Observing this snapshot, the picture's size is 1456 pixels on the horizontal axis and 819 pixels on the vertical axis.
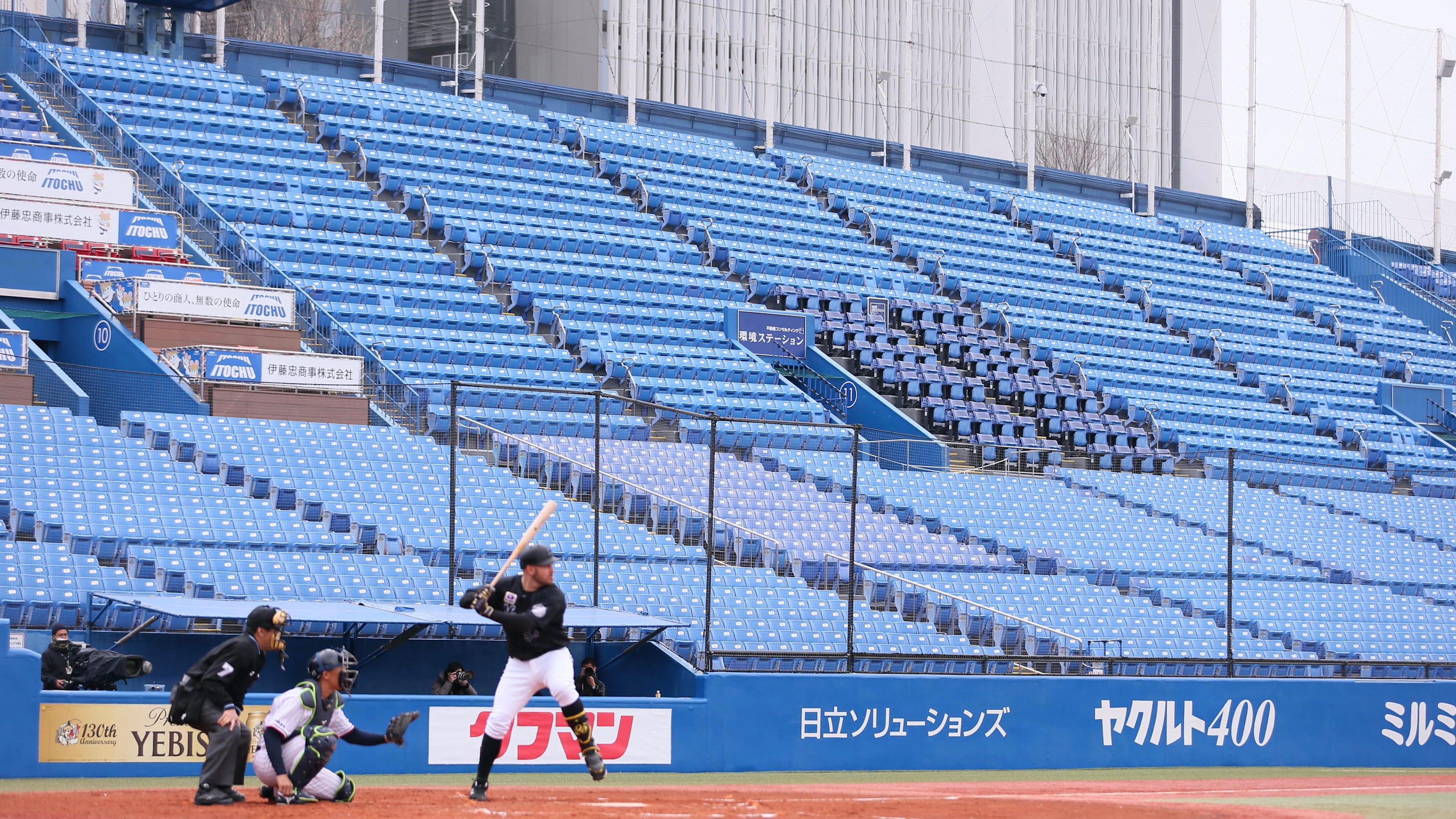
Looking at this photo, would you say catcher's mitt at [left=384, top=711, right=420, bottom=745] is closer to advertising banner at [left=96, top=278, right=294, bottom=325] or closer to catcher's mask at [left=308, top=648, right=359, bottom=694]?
catcher's mask at [left=308, top=648, right=359, bottom=694]

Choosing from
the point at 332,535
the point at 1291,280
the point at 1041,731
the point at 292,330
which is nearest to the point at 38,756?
the point at 332,535

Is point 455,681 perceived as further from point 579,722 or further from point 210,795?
point 210,795

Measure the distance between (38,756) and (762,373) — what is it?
59.4 feet

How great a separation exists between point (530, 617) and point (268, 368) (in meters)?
13.3

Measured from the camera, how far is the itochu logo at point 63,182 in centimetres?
2592

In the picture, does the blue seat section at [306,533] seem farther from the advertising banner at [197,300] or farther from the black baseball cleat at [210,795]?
the black baseball cleat at [210,795]

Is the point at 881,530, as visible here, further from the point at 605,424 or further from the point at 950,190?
the point at 950,190

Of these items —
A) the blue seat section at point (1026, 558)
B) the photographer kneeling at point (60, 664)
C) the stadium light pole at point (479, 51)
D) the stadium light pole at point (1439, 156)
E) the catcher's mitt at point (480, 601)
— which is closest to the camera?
the catcher's mitt at point (480, 601)

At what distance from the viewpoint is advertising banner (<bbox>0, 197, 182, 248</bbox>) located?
2519 centimetres

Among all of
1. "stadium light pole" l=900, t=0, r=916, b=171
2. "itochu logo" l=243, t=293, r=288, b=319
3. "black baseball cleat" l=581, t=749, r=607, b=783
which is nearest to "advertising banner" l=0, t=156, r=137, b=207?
"itochu logo" l=243, t=293, r=288, b=319

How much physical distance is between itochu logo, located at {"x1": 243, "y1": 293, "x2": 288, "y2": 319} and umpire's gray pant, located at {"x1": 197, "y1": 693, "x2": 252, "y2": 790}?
1457 centimetres

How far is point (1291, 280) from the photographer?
4472 cm

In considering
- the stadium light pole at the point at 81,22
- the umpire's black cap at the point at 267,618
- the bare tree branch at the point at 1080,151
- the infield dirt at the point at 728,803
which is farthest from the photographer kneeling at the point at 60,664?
the bare tree branch at the point at 1080,151

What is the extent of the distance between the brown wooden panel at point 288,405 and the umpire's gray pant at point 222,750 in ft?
37.6
